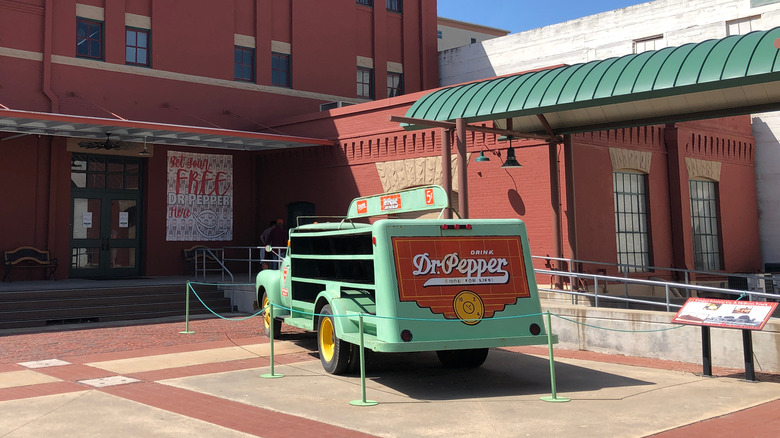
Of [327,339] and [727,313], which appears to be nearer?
[727,313]

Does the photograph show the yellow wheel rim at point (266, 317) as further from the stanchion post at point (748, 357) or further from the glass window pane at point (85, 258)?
the glass window pane at point (85, 258)

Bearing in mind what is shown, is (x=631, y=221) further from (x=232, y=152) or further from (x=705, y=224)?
(x=232, y=152)

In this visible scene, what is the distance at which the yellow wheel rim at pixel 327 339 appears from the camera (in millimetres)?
10180

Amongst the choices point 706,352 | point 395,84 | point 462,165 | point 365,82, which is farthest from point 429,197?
point 395,84

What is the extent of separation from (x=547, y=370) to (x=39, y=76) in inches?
680

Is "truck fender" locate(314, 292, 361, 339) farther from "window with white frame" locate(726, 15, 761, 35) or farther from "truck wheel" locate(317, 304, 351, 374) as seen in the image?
"window with white frame" locate(726, 15, 761, 35)

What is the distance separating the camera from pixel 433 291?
9016 mm

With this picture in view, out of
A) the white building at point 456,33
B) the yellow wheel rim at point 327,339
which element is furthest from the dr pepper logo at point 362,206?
the white building at point 456,33

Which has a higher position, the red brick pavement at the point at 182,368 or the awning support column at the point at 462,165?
the awning support column at the point at 462,165

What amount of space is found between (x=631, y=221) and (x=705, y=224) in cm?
378

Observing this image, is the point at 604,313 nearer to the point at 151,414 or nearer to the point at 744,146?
the point at 151,414

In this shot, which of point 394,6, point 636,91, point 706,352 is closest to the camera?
point 706,352

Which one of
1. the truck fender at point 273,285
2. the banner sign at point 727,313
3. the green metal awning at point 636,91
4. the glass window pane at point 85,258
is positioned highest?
the green metal awning at point 636,91

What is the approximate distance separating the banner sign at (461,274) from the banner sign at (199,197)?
1533 cm
